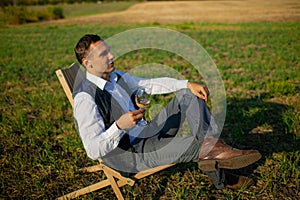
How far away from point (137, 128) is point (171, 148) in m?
0.46

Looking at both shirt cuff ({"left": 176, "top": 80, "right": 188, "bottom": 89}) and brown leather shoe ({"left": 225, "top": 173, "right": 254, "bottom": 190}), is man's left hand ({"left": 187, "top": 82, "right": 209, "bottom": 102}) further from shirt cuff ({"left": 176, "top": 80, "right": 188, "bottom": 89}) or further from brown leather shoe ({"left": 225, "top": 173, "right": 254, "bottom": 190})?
brown leather shoe ({"left": 225, "top": 173, "right": 254, "bottom": 190})

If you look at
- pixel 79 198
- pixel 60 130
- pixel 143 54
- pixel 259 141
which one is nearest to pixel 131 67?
pixel 143 54

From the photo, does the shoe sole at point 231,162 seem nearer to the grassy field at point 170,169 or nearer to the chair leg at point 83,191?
the grassy field at point 170,169

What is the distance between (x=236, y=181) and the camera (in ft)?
9.18

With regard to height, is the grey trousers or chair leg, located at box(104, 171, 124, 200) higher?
the grey trousers

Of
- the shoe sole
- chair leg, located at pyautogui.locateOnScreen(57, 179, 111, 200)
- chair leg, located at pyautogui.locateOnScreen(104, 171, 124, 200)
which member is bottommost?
chair leg, located at pyautogui.locateOnScreen(57, 179, 111, 200)

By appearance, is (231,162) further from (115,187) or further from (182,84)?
(115,187)

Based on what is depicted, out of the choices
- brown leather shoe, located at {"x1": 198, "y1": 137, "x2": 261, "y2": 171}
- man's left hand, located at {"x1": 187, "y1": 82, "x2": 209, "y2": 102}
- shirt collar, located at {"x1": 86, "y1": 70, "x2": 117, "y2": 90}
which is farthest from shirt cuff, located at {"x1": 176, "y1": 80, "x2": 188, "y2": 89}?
shirt collar, located at {"x1": 86, "y1": 70, "x2": 117, "y2": 90}

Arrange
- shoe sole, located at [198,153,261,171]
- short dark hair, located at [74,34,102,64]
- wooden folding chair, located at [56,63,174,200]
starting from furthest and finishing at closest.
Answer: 1. wooden folding chair, located at [56,63,174,200]
2. short dark hair, located at [74,34,102,64]
3. shoe sole, located at [198,153,261,171]

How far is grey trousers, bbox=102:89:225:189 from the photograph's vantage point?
247 cm

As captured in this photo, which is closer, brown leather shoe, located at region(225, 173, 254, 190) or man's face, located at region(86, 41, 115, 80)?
man's face, located at region(86, 41, 115, 80)

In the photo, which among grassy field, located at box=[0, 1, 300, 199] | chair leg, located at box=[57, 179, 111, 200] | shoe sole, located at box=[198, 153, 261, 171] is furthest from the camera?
grassy field, located at box=[0, 1, 300, 199]

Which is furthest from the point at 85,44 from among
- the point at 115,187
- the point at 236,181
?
the point at 236,181

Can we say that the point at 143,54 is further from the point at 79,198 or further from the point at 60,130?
the point at 79,198
